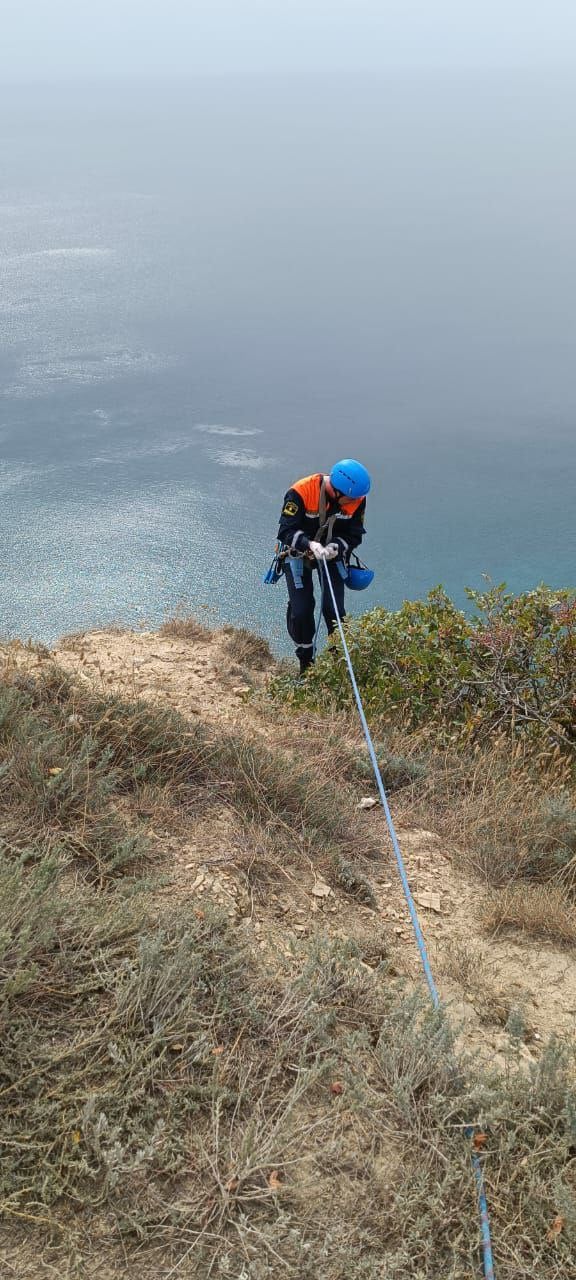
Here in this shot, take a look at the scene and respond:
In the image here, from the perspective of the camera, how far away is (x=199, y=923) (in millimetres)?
3033

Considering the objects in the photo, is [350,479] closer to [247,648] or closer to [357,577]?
[357,577]

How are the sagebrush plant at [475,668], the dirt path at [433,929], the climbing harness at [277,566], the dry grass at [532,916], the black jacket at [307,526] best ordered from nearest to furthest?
1. the dirt path at [433,929]
2. the dry grass at [532,916]
3. the sagebrush plant at [475,668]
4. the black jacket at [307,526]
5. the climbing harness at [277,566]

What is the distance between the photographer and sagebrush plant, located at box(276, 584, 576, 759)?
6.17m

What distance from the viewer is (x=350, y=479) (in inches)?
268

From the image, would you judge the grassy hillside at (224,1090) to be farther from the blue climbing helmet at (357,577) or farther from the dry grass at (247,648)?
the dry grass at (247,648)

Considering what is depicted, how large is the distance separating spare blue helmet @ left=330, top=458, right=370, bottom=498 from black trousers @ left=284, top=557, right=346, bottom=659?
753 millimetres

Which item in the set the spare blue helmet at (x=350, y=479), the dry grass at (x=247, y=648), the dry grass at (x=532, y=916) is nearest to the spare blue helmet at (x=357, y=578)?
the spare blue helmet at (x=350, y=479)

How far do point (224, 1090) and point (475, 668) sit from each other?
14.3ft

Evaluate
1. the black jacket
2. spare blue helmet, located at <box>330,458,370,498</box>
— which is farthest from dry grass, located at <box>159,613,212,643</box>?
spare blue helmet, located at <box>330,458,370,498</box>

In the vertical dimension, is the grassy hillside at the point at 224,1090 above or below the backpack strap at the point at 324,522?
below

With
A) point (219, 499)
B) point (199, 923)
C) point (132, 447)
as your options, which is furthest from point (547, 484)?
point (199, 923)

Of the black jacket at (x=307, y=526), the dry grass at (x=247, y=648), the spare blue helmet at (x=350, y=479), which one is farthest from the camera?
the dry grass at (x=247, y=648)

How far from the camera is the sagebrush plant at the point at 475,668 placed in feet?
20.2

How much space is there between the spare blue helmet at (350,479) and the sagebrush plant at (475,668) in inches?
38.6
